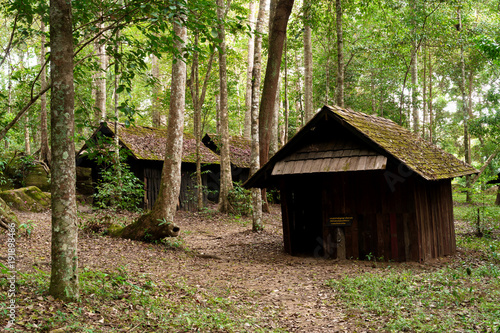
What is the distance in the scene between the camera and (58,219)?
4312 mm

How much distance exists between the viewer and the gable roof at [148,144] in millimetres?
17125

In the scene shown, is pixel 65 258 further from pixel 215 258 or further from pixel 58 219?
pixel 215 258

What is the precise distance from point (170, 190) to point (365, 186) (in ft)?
17.1

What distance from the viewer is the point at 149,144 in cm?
1839

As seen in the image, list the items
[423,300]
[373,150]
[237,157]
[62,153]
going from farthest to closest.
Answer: [237,157], [373,150], [423,300], [62,153]

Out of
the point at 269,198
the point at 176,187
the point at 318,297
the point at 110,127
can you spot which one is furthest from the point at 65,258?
the point at 269,198

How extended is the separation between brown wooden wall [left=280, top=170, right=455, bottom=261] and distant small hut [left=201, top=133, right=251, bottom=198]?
1129 centimetres

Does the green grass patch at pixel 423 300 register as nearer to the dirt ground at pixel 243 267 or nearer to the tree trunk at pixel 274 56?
the dirt ground at pixel 243 267

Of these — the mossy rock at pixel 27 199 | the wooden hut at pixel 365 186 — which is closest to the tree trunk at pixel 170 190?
the wooden hut at pixel 365 186

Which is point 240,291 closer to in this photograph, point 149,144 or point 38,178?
point 149,144

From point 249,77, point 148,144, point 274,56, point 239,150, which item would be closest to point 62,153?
point 274,56

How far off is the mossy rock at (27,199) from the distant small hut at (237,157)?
370 inches

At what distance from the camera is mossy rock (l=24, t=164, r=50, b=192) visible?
16.5m

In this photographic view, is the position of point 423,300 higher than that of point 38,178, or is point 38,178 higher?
point 38,178
